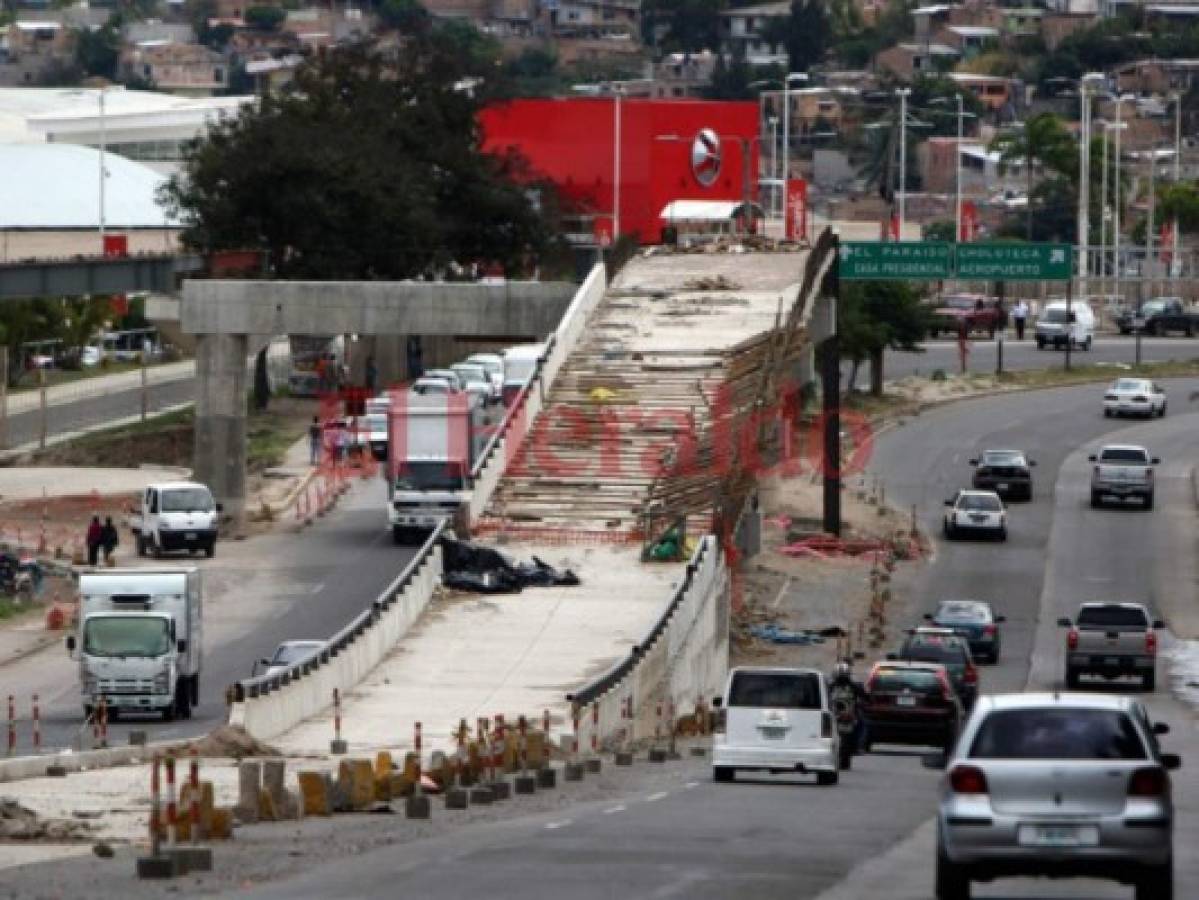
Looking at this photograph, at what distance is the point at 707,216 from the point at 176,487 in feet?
231

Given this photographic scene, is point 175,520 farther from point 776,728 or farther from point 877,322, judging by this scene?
point 877,322

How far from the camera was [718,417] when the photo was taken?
3285 inches

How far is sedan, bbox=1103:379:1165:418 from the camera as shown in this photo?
→ 125500 mm

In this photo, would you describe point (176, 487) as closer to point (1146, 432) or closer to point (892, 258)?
point (892, 258)

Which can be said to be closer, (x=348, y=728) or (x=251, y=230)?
(x=348, y=728)

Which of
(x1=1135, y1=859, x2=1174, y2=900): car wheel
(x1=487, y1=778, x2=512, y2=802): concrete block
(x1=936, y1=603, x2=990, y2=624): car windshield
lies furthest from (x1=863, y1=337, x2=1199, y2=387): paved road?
(x1=1135, y1=859, x2=1174, y2=900): car wheel

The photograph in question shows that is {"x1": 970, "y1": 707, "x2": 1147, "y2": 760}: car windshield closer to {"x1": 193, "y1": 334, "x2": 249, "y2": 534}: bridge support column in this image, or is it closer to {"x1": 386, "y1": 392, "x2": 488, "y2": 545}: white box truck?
{"x1": 386, "y1": 392, "x2": 488, "y2": 545}: white box truck

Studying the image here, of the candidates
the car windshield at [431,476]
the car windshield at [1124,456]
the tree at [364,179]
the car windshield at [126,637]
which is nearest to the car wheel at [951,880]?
the car windshield at [126,637]

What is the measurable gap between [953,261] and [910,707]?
2083 inches

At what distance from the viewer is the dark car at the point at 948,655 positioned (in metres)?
63.5

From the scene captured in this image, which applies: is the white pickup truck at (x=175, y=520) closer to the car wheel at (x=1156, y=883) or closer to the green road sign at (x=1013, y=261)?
the green road sign at (x=1013, y=261)

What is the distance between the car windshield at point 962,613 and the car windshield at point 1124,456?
2737cm

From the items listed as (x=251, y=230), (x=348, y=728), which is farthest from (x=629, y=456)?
(x=251, y=230)

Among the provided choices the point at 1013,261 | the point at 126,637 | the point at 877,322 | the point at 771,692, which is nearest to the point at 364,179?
the point at 877,322
